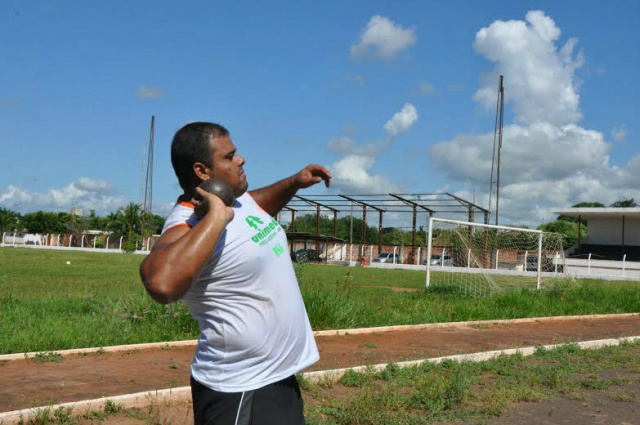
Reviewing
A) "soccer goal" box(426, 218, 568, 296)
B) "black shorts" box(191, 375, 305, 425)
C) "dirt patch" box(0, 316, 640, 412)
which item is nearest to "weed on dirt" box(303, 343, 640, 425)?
"dirt patch" box(0, 316, 640, 412)

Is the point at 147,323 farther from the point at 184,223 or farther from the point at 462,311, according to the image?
the point at 184,223

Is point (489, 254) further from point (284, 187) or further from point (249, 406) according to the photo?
point (249, 406)

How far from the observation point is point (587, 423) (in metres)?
5.54

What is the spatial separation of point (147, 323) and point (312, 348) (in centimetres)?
768

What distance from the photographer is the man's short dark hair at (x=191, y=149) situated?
2.47 meters

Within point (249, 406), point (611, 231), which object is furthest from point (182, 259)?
point (611, 231)

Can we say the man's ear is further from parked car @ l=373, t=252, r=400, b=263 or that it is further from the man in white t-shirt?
parked car @ l=373, t=252, r=400, b=263

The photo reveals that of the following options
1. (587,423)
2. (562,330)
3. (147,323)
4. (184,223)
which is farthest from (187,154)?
(562,330)

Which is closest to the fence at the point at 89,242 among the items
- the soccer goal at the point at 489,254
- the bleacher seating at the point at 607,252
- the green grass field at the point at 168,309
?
the bleacher seating at the point at 607,252

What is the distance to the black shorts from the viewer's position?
7.84 ft

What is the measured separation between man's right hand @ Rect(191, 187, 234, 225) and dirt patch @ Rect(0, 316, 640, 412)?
153 inches

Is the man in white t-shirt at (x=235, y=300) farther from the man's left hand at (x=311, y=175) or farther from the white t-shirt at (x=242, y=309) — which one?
the man's left hand at (x=311, y=175)

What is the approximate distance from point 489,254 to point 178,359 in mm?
18304

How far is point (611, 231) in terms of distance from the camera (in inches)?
1925
